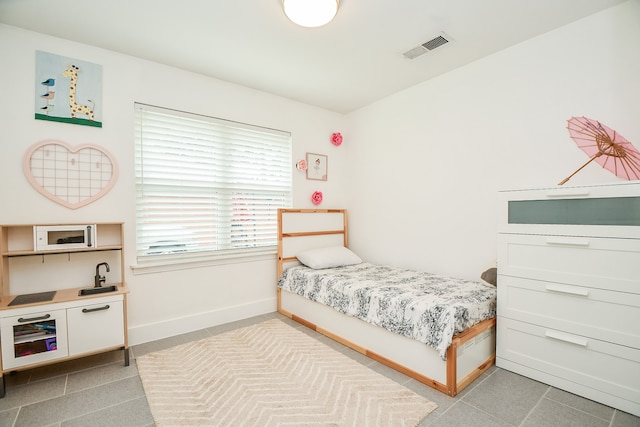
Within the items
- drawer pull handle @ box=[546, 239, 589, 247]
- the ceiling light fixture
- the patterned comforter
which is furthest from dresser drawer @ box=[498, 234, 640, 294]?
the ceiling light fixture

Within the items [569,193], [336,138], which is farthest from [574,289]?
[336,138]

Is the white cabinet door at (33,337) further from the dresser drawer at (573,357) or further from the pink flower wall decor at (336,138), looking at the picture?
the pink flower wall decor at (336,138)

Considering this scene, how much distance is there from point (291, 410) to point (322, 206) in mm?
2519

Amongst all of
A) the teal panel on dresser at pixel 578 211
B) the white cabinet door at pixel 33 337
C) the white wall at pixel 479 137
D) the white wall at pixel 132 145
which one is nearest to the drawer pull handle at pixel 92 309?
the white cabinet door at pixel 33 337

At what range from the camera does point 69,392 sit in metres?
1.93

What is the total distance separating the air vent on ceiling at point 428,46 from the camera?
2352 millimetres

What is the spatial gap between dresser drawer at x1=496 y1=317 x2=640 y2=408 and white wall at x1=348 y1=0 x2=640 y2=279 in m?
0.71

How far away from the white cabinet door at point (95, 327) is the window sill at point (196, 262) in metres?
0.52

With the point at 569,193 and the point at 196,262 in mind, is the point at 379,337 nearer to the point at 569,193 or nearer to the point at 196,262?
the point at 569,193

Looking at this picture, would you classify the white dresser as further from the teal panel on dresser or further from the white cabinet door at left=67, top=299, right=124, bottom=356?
the white cabinet door at left=67, top=299, right=124, bottom=356

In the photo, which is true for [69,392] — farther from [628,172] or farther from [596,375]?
[628,172]

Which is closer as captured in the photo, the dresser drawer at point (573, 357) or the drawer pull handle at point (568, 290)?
the dresser drawer at point (573, 357)

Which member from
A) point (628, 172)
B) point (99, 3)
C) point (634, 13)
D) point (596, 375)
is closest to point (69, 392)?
point (99, 3)

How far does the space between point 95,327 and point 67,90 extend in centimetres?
184
